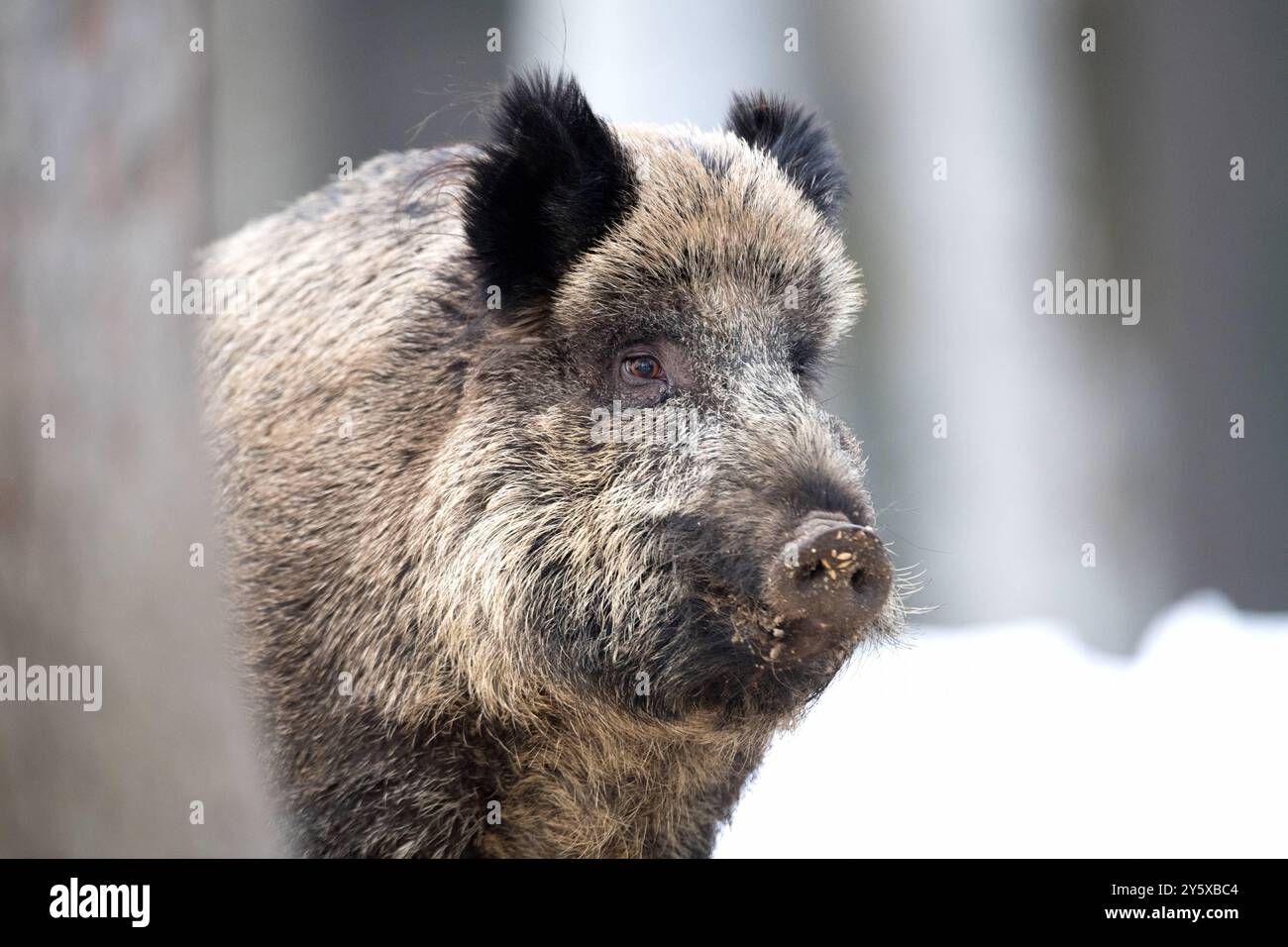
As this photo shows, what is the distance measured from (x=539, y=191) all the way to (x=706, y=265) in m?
0.51

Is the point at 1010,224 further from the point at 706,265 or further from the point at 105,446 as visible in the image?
the point at 105,446

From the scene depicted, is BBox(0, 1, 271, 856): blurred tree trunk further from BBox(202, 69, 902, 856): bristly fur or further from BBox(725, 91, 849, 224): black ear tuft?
BBox(725, 91, 849, 224): black ear tuft

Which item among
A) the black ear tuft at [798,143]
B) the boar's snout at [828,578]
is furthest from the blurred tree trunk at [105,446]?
the black ear tuft at [798,143]

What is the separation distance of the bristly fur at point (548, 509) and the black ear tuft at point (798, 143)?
0.14 m

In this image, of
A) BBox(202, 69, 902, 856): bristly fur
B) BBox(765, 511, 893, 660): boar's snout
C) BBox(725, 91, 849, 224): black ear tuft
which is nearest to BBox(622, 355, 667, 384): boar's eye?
BBox(202, 69, 902, 856): bristly fur

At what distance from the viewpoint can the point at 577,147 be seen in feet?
11.4

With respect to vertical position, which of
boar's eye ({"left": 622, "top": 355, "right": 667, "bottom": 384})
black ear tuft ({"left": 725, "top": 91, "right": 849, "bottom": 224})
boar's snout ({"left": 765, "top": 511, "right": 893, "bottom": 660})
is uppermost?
black ear tuft ({"left": 725, "top": 91, "right": 849, "bottom": 224})

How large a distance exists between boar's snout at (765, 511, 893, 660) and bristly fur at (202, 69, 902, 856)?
0.08 metres

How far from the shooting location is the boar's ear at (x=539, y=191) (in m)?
3.44

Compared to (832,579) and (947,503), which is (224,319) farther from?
(947,503)

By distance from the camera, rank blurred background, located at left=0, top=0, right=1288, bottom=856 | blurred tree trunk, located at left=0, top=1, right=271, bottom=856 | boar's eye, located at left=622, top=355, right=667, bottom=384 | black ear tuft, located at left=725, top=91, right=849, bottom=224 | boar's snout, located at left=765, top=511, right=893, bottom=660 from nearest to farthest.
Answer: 1. blurred tree trunk, located at left=0, top=1, right=271, bottom=856
2. boar's snout, located at left=765, top=511, right=893, bottom=660
3. boar's eye, located at left=622, top=355, right=667, bottom=384
4. black ear tuft, located at left=725, top=91, right=849, bottom=224
5. blurred background, located at left=0, top=0, right=1288, bottom=856

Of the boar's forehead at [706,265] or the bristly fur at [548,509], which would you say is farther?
the boar's forehead at [706,265]

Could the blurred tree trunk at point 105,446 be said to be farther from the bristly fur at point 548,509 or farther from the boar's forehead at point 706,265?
the boar's forehead at point 706,265

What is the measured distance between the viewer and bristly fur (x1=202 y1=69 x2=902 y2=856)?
10.6ft
